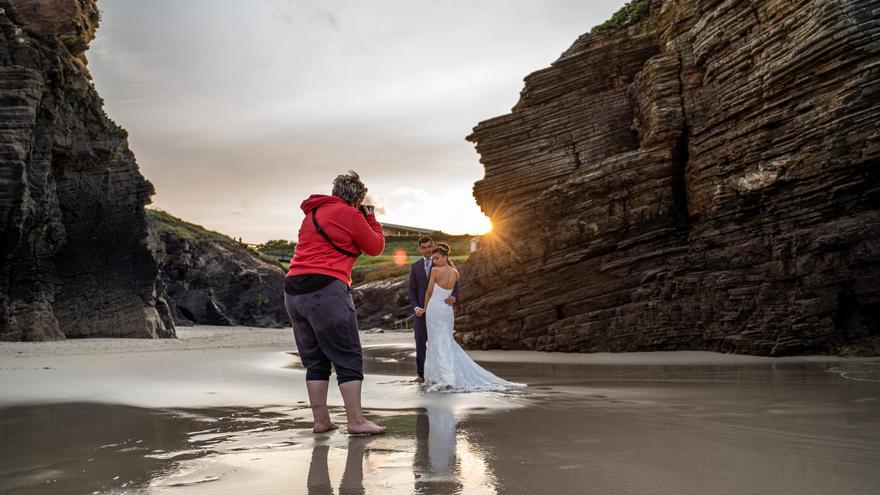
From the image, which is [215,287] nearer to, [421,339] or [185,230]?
[185,230]

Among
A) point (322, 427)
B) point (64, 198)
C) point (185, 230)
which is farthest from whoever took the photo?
point (185, 230)

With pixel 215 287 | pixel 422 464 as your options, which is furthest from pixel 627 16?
pixel 215 287

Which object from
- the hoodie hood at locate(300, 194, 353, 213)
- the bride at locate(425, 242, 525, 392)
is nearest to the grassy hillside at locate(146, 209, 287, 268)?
the bride at locate(425, 242, 525, 392)

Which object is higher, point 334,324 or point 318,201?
point 318,201

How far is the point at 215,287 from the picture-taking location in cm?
4062

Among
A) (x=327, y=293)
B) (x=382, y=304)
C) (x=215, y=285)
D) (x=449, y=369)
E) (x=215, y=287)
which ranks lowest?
(x=449, y=369)

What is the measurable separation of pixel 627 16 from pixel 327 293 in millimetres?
12975

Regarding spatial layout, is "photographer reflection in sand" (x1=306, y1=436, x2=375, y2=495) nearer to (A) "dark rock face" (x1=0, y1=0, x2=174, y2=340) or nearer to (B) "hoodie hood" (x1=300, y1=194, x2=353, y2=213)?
(B) "hoodie hood" (x1=300, y1=194, x2=353, y2=213)

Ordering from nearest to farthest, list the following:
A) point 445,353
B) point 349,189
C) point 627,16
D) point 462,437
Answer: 1. point 462,437
2. point 349,189
3. point 445,353
4. point 627,16

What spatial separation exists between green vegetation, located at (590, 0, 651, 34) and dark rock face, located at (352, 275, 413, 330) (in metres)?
25.3

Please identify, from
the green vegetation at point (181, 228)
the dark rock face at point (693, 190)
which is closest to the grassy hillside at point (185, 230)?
the green vegetation at point (181, 228)

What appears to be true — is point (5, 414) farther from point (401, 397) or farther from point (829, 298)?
point (829, 298)

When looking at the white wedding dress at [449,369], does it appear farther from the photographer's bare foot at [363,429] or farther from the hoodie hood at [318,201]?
the hoodie hood at [318,201]

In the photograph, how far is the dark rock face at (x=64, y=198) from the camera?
18938 mm
